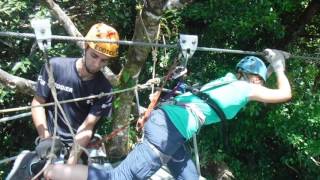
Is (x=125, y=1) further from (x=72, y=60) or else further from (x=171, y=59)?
(x=72, y=60)

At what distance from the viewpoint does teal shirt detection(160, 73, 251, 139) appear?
8.92ft

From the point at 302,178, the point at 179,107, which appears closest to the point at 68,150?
the point at 179,107

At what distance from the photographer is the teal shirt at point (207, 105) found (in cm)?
272

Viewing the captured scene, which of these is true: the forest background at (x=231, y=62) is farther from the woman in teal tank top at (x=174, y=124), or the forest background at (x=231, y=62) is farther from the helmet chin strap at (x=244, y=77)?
the woman in teal tank top at (x=174, y=124)

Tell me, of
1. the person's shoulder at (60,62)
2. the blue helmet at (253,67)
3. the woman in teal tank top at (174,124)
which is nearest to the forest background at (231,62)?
the blue helmet at (253,67)

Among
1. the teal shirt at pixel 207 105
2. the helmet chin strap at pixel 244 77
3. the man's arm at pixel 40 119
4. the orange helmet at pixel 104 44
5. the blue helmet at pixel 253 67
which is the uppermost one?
the orange helmet at pixel 104 44

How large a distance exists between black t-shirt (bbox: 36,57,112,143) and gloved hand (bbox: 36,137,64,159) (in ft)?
0.57

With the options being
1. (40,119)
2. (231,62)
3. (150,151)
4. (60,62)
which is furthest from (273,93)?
(231,62)

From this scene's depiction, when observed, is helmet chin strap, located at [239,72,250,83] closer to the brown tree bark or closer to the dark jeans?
the dark jeans

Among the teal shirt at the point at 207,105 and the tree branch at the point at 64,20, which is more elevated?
the tree branch at the point at 64,20

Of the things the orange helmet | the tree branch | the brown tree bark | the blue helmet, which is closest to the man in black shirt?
the orange helmet

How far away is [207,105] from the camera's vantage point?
2.77 m

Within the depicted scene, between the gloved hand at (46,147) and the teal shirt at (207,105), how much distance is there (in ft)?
2.07

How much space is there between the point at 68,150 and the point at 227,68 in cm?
263
